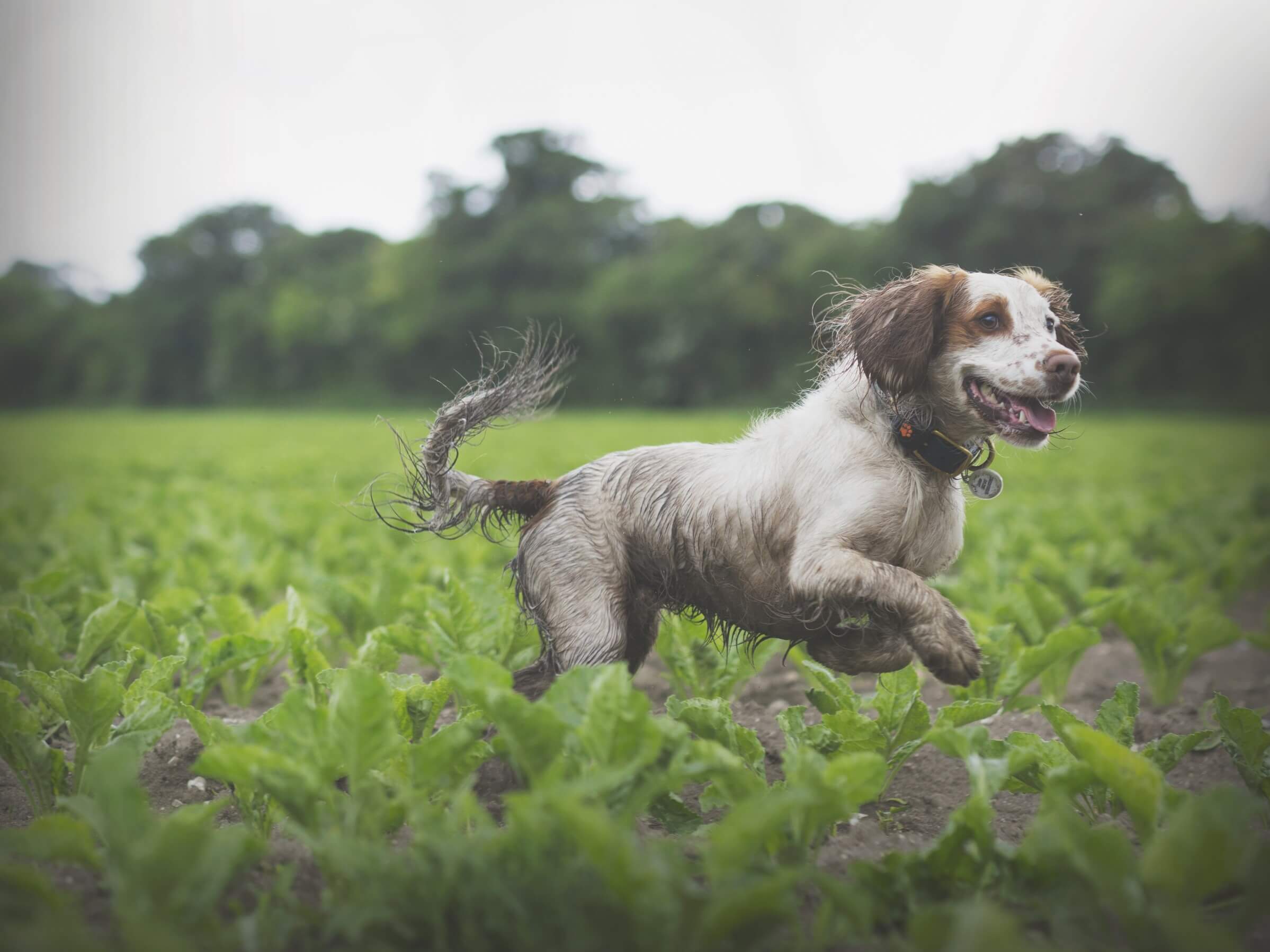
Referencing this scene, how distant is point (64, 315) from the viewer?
162ft

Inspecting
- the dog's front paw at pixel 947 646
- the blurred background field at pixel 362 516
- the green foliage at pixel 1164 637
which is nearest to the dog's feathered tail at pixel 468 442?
the blurred background field at pixel 362 516

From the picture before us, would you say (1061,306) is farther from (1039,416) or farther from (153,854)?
(153,854)

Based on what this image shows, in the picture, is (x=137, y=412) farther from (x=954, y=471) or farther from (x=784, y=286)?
(x=954, y=471)

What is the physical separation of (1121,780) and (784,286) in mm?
22857

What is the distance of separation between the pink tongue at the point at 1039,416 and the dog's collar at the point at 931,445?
204mm

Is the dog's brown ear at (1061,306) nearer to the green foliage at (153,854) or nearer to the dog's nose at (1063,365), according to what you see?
the dog's nose at (1063,365)

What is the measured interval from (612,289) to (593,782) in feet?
109

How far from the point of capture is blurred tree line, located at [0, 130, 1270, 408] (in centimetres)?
2166

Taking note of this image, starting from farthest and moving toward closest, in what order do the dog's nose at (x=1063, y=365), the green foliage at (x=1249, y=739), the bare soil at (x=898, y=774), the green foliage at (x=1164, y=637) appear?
the green foliage at (x=1164, y=637) < the green foliage at (x=1249, y=739) < the bare soil at (x=898, y=774) < the dog's nose at (x=1063, y=365)

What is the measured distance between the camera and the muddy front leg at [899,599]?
2312 millimetres

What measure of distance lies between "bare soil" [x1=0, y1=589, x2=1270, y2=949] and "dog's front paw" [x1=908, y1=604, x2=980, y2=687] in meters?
0.57

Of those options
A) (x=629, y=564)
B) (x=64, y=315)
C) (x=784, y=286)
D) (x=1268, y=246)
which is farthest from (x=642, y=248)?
(x=629, y=564)

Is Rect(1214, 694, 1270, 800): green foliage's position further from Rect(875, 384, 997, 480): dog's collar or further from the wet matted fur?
Rect(875, 384, 997, 480): dog's collar

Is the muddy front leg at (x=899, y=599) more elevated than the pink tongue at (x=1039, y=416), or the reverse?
the pink tongue at (x=1039, y=416)
